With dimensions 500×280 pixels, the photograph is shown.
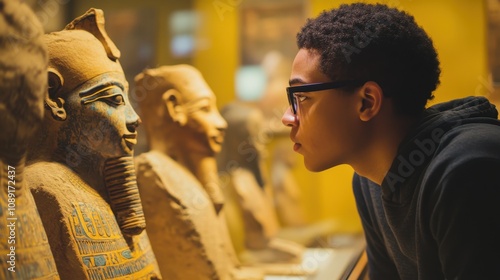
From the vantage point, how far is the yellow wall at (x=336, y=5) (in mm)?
3736

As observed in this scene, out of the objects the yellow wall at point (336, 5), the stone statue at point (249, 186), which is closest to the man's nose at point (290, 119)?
the yellow wall at point (336, 5)

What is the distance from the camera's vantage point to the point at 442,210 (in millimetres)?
1720

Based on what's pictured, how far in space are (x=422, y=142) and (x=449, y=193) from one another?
0.29 meters

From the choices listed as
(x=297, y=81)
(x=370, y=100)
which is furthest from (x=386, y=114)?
(x=297, y=81)

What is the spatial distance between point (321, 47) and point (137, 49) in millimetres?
2070

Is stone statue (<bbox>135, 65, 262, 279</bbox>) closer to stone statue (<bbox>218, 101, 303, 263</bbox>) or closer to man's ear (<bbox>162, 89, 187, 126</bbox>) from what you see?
man's ear (<bbox>162, 89, 187, 126</bbox>)

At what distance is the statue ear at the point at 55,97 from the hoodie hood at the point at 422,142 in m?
1.22

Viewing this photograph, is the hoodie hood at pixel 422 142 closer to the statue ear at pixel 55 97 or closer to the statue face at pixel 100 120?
the statue face at pixel 100 120

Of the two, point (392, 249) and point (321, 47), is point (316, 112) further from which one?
point (392, 249)

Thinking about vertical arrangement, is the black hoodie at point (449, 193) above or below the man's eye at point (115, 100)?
below

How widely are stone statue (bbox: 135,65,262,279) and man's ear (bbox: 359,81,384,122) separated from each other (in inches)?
52.3

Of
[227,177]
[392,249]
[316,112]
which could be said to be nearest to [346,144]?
[316,112]

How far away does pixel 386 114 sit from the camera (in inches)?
81.7

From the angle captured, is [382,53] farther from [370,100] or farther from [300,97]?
[300,97]
